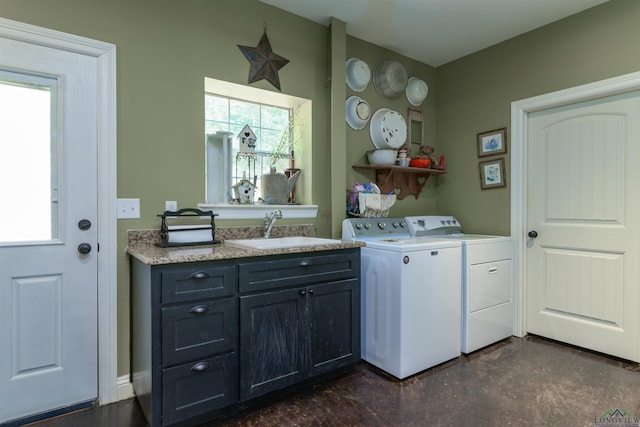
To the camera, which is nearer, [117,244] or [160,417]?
[160,417]

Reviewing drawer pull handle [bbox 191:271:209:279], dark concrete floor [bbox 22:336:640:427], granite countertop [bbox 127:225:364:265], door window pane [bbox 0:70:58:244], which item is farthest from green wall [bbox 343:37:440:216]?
door window pane [bbox 0:70:58:244]

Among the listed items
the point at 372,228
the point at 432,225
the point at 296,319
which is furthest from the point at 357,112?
the point at 296,319

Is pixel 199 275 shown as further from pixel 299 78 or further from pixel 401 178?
pixel 401 178

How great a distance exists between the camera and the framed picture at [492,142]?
296 cm

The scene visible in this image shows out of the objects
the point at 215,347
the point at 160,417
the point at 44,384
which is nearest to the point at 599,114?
the point at 215,347

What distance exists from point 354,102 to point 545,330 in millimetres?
2513

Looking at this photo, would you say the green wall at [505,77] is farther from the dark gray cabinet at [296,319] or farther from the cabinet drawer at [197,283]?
the cabinet drawer at [197,283]

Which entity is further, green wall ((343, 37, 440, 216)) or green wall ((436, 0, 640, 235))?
green wall ((343, 37, 440, 216))

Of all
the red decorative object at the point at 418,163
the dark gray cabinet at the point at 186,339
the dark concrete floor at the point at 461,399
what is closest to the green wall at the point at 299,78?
the red decorative object at the point at 418,163

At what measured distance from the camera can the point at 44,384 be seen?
5.65 ft

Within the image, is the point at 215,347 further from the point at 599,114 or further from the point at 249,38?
the point at 599,114

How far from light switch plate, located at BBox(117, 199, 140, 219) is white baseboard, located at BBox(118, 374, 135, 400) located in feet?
3.03

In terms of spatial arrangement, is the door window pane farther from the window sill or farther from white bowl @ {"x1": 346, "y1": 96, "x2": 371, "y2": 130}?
white bowl @ {"x1": 346, "y1": 96, "x2": 371, "y2": 130}

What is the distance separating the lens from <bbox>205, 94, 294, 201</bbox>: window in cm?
241
